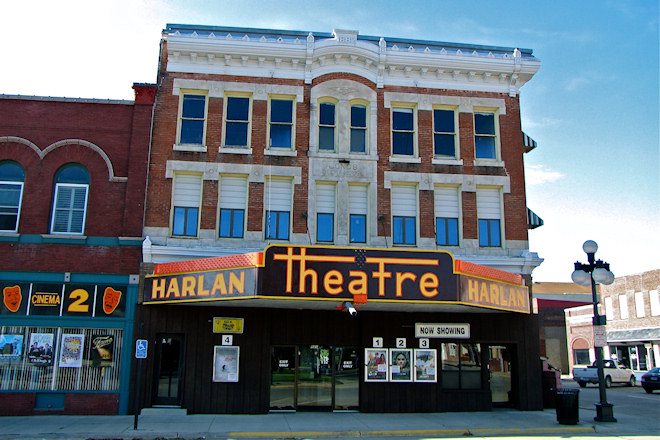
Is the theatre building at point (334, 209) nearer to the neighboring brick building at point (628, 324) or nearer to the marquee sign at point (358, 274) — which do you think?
the marquee sign at point (358, 274)

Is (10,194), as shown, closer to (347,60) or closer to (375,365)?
(347,60)

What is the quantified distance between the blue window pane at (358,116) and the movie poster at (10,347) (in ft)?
44.2

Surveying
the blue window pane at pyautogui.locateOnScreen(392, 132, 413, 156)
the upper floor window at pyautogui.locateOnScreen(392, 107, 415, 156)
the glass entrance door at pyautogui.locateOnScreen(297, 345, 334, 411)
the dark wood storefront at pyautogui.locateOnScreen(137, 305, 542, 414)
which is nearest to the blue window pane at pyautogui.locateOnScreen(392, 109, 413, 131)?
the upper floor window at pyautogui.locateOnScreen(392, 107, 415, 156)

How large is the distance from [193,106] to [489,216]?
38.1 feet

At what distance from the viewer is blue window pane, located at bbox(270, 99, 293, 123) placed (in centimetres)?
2069

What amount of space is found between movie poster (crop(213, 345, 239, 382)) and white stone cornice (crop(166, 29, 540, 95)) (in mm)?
9907

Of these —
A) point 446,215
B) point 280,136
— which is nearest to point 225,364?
point 280,136

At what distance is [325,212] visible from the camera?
2005 cm

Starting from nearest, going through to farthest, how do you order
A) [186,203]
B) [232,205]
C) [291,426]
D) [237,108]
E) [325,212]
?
[291,426] < [186,203] < [232,205] < [325,212] < [237,108]

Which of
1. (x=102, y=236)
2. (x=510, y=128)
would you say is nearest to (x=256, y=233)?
(x=102, y=236)

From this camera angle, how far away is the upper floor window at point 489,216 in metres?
20.5

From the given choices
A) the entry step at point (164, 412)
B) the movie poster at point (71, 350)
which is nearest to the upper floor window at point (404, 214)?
the entry step at point (164, 412)

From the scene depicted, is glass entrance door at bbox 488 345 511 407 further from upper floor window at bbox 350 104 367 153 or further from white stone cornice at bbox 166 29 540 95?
white stone cornice at bbox 166 29 540 95

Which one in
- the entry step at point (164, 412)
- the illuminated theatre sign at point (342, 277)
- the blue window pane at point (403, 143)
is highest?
the blue window pane at point (403, 143)
